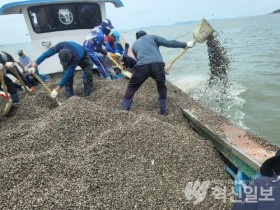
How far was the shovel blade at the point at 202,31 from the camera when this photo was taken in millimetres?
7199

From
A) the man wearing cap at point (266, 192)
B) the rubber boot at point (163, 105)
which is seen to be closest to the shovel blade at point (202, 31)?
the rubber boot at point (163, 105)

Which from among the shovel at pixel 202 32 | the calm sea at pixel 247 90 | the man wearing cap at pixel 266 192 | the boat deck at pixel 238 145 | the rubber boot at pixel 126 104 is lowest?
the calm sea at pixel 247 90

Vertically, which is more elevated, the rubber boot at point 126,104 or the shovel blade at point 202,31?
the shovel blade at point 202,31

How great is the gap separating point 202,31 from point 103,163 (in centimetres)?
450

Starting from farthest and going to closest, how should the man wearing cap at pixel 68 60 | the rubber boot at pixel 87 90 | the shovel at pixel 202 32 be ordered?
the shovel at pixel 202 32 < the rubber boot at pixel 87 90 < the man wearing cap at pixel 68 60

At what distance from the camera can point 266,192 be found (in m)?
1.87

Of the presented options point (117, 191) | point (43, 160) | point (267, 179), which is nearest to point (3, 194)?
point (43, 160)

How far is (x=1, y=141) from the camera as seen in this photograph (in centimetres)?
458

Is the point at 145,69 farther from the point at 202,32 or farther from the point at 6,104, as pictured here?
the point at 6,104

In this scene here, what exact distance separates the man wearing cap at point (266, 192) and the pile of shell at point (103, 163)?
1.54 metres

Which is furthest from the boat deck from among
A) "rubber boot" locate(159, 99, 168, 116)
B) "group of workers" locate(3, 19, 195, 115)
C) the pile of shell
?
"group of workers" locate(3, 19, 195, 115)

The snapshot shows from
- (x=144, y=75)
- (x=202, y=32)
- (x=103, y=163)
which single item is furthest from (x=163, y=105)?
(x=202, y=32)

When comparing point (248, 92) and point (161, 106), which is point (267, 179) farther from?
point (248, 92)

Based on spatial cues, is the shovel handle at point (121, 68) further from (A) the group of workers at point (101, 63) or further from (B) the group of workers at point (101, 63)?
(B) the group of workers at point (101, 63)
